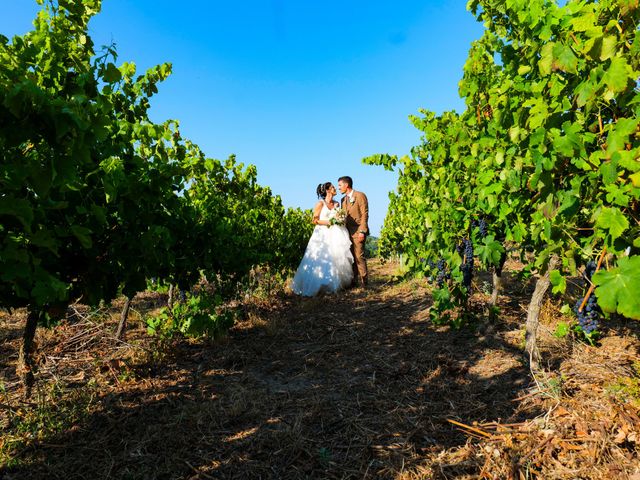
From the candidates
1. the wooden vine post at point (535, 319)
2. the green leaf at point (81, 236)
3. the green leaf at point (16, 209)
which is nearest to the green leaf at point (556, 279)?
Answer: the wooden vine post at point (535, 319)

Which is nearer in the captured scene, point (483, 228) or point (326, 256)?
point (483, 228)


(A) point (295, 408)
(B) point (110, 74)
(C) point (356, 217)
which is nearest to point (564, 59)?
(B) point (110, 74)

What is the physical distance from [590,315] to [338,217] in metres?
5.32

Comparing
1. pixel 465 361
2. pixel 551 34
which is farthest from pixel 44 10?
pixel 465 361

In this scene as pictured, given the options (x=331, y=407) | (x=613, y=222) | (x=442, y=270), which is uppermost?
(x=613, y=222)

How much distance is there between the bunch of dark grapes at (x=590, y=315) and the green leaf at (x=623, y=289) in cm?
186

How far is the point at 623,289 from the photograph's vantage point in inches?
65.2

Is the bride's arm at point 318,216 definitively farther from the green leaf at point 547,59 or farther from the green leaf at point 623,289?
the green leaf at point 623,289

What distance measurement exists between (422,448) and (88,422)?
8.35 ft

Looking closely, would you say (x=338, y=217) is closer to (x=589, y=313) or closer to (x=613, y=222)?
(x=589, y=313)

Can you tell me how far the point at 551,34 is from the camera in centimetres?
211

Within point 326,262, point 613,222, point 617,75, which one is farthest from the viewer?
point 326,262

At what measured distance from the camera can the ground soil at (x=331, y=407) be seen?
228 cm

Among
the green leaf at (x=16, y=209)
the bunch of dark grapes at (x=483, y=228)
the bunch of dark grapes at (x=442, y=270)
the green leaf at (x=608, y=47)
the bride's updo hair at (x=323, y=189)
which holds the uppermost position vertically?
the bride's updo hair at (x=323, y=189)
